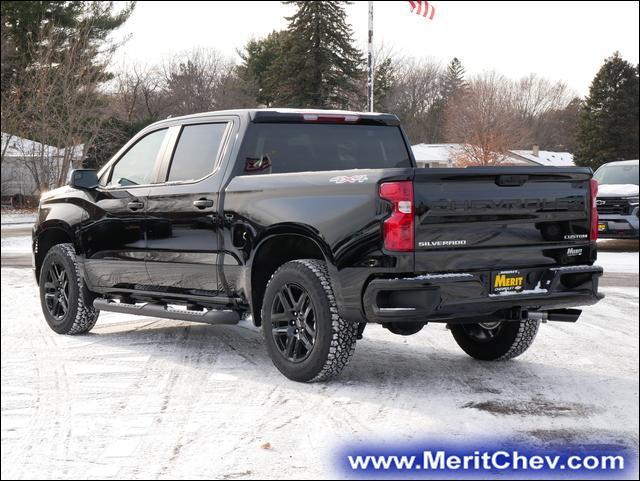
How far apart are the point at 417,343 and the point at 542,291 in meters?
2.15

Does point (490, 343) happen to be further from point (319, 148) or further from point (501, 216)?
point (319, 148)

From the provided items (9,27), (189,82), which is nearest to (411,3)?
(9,27)

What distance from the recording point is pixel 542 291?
6301mm

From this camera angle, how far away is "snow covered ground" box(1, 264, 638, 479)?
4758mm

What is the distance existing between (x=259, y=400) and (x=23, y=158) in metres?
37.9

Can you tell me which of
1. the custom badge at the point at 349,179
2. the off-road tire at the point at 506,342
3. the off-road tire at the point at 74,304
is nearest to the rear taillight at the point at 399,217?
the custom badge at the point at 349,179

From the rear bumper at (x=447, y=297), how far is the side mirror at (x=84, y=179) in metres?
3.54

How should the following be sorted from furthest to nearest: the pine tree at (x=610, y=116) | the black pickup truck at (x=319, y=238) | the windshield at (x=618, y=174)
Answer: the pine tree at (x=610, y=116) → the windshield at (x=618, y=174) → the black pickup truck at (x=319, y=238)

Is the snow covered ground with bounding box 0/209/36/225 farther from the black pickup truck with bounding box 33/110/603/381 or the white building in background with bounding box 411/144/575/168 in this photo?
the black pickup truck with bounding box 33/110/603/381

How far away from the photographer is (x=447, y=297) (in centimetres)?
590

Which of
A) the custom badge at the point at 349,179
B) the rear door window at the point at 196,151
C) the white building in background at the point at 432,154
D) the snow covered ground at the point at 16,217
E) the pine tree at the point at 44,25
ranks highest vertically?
the pine tree at the point at 44,25

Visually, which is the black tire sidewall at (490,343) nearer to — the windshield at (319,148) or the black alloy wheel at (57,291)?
the windshield at (319,148)

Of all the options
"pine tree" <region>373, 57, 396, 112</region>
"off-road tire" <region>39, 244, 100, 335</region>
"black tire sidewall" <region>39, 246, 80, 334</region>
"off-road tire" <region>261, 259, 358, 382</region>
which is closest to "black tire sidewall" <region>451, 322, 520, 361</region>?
"off-road tire" <region>261, 259, 358, 382</region>

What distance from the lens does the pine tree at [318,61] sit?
51656 mm
